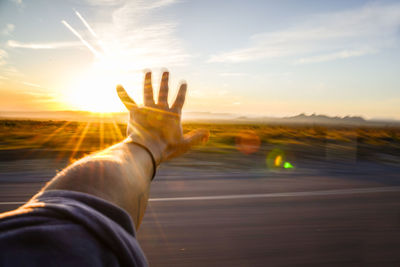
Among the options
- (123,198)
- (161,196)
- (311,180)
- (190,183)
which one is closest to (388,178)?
(311,180)

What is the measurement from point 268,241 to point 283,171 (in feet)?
13.5

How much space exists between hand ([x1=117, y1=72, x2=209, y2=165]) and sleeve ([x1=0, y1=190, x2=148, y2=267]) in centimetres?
76

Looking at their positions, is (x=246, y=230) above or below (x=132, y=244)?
below

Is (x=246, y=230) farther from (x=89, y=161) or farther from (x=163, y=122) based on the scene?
(x=89, y=161)

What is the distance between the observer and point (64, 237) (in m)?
0.65

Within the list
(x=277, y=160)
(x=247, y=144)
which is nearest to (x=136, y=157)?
(x=277, y=160)

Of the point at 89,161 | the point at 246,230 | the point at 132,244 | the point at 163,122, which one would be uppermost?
the point at 163,122

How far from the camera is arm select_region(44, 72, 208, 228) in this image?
92cm

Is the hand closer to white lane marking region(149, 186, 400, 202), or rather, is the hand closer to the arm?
A: the arm

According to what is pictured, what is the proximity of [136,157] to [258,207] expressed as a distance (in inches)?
130

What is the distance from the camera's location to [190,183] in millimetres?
5492

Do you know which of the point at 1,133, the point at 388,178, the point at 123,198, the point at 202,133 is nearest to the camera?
the point at 123,198

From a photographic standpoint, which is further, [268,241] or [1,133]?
[1,133]

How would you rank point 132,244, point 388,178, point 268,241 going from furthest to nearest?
1. point 388,178
2. point 268,241
3. point 132,244
